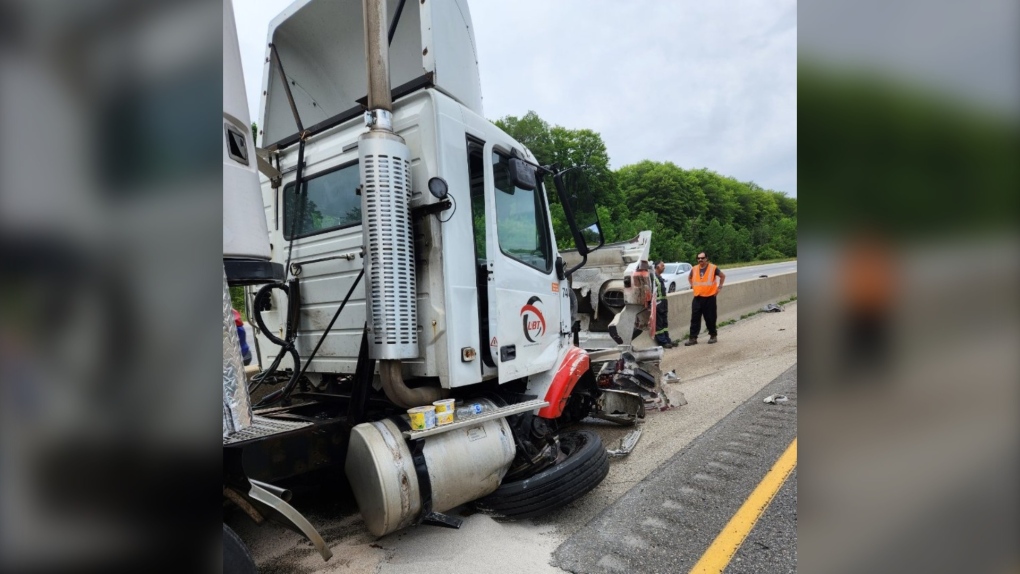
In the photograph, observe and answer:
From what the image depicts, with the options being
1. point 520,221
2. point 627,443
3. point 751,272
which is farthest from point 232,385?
point 751,272

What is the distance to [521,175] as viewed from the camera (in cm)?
357

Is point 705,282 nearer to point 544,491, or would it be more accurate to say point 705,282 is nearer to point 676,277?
point 544,491

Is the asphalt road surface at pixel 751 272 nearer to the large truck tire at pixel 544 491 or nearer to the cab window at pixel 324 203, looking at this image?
the large truck tire at pixel 544 491

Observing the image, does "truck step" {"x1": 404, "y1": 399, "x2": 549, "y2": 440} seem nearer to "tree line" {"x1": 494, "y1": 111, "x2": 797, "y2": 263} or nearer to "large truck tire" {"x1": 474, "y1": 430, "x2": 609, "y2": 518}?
Result: "large truck tire" {"x1": 474, "y1": 430, "x2": 609, "y2": 518}

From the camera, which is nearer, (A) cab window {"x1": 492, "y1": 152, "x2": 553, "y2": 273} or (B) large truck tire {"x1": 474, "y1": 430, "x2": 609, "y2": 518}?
(B) large truck tire {"x1": 474, "y1": 430, "x2": 609, "y2": 518}

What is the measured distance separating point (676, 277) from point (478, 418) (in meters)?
19.4

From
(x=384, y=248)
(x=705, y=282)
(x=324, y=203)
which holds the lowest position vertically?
(x=705, y=282)

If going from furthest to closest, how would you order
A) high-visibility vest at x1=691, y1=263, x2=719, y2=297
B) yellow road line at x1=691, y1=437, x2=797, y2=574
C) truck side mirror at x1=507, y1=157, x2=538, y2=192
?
high-visibility vest at x1=691, y1=263, x2=719, y2=297, truck side mirror at x1=507, y1=157, x2=538, y2=192, yellow road line at x1=691, y1=437, x2=797, y2=574

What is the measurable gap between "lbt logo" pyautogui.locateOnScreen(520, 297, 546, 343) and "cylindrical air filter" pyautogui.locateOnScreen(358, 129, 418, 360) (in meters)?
1.00

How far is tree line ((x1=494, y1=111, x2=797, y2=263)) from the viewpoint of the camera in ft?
120

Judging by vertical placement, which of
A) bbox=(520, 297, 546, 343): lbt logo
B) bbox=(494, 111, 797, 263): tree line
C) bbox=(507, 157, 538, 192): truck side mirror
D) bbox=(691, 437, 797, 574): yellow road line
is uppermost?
bbox=(494, 111, 797, 263): tree line

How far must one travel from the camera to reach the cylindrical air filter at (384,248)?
283 cm

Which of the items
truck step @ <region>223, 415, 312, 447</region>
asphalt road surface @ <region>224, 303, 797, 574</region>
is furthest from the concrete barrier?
truck step @ <region>223, 415, 312, 447</region>
